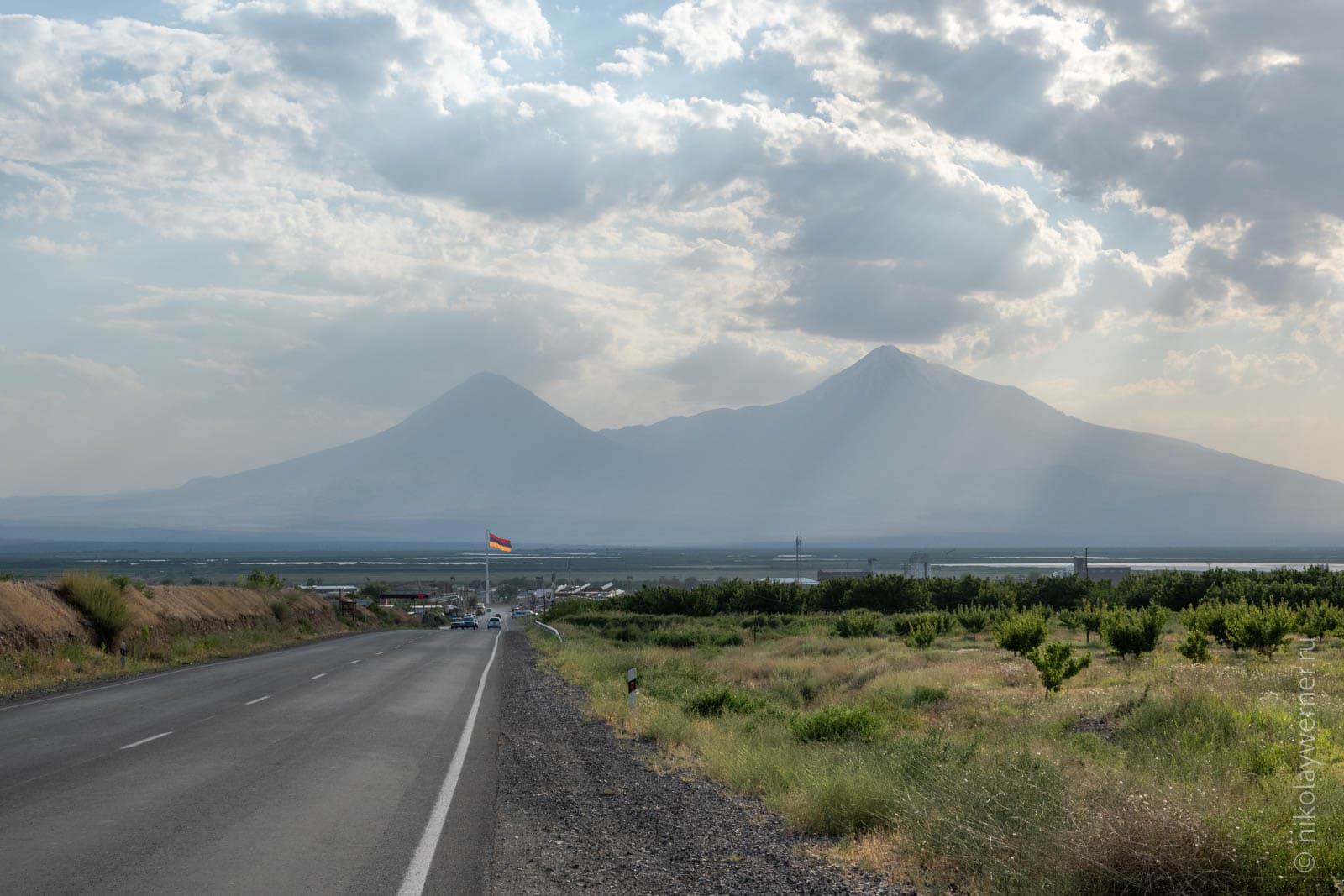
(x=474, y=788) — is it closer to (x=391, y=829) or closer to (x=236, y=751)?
(x=391, y=829)

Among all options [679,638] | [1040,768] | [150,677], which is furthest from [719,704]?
[679,638]

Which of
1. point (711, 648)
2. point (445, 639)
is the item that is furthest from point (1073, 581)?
point (445, 639)

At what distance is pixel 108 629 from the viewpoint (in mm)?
32969

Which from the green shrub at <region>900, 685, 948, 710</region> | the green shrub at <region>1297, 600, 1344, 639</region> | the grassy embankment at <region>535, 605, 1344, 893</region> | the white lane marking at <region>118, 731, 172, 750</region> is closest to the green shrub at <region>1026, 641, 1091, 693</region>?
the grassy embankment at <region>535, 605, 1344, 893</region>

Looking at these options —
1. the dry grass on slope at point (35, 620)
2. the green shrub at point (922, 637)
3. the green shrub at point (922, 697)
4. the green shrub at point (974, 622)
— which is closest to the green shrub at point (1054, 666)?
the green shrub at point (922, 697)

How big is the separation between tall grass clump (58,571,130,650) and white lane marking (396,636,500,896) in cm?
2133

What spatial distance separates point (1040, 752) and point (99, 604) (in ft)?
99.0

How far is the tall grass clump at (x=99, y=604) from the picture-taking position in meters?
32.7

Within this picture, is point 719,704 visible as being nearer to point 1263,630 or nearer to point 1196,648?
point 1196,648

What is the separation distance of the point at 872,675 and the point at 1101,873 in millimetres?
26768

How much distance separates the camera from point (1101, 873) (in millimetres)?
6680

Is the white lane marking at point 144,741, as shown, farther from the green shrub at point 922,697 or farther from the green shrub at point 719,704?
the green shrub at point 922,697

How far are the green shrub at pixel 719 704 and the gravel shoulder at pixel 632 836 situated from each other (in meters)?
4.43

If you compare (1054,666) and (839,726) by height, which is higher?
(839,726)
